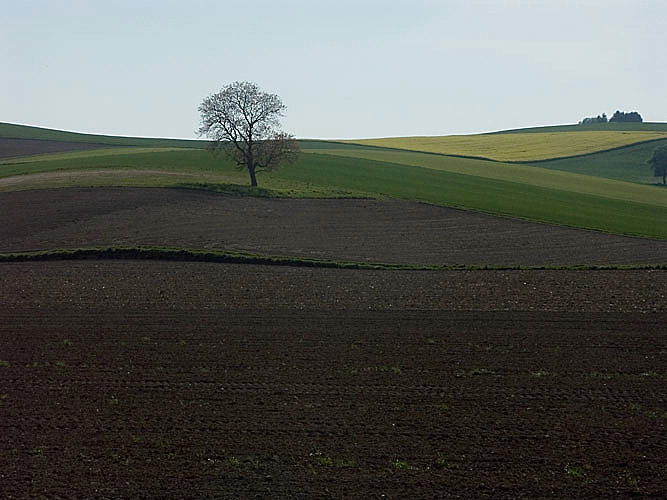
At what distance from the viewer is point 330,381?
17984 mm

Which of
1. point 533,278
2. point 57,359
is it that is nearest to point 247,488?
point 57,359

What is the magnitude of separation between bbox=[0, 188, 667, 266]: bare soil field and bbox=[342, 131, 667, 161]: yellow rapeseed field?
5043 centimetres

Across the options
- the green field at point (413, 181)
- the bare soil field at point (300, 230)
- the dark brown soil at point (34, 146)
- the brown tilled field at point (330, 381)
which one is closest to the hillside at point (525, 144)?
the green field at point (413, 181)

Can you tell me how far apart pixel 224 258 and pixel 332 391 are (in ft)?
64.1

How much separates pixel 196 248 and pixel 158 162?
38524 mm

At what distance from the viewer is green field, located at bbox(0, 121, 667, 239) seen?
5425cm

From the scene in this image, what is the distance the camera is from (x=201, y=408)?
16.2 meters

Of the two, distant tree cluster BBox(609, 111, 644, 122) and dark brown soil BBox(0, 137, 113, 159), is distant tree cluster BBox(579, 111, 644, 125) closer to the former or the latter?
distant tree cluster BBox(609, 111, 644, 122)

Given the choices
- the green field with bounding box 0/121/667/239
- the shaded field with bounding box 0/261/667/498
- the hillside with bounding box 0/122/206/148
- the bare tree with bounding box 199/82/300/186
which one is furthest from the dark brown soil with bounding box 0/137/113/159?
the shaded field with bounding box 0/261/667/498

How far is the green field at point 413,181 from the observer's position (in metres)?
54.2

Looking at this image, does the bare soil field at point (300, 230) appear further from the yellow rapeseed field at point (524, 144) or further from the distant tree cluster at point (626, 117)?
the distant tree cluster at point (626, 117)

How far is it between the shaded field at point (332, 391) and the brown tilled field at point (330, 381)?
64 millimetres

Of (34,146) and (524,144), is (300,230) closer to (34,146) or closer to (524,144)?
(34,146)

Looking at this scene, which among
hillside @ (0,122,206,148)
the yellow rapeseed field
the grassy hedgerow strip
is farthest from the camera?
hillside @ (0,122,206,148)
